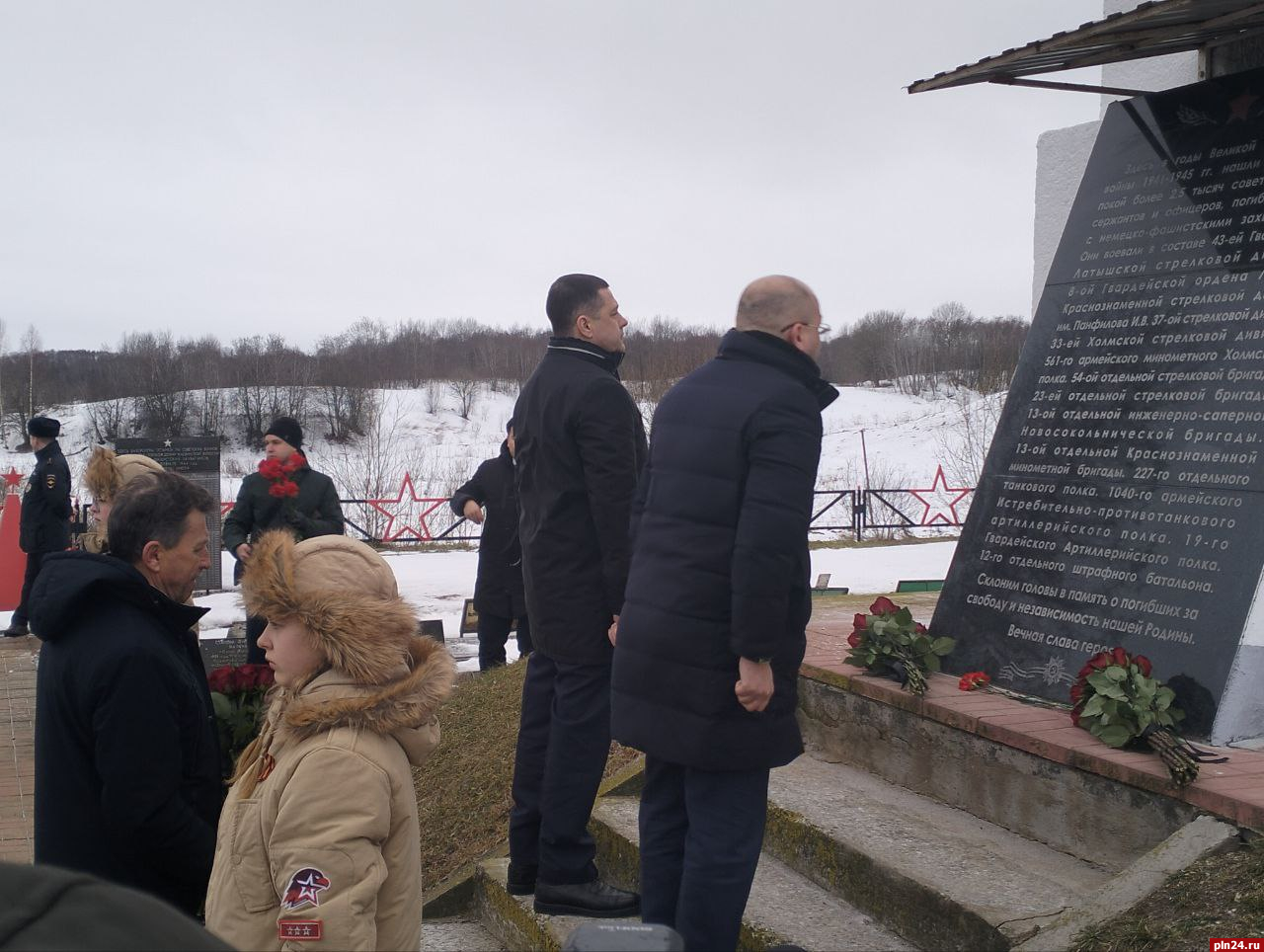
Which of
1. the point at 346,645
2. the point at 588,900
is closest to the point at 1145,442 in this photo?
the point at 588,900

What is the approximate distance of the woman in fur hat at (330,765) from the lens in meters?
1.89

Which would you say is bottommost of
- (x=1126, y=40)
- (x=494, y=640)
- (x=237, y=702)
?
(x=494, y=640)

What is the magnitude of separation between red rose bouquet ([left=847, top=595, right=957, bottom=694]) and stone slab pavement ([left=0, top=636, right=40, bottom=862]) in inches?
106

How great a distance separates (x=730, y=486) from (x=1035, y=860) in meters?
1.44

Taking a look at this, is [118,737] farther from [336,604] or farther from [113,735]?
[336,604]

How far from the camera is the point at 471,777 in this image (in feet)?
16.5

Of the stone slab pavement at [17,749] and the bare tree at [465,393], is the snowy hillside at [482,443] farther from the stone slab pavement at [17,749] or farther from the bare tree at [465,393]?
the stone slab pavement at [17,749]

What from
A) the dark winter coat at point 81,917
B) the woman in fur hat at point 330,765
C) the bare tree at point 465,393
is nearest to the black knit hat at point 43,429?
the woman in fur hat at point 330,765

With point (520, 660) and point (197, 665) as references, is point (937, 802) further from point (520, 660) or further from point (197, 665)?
point (520, 660)

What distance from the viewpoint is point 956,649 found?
167 inches

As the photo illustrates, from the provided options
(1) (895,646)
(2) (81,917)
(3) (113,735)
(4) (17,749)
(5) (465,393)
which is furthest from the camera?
(5) (465,393)

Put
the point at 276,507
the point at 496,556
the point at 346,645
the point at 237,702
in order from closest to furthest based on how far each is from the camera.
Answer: the point at 346,645 → the point at 237,702 → the point at 276,507 → the point at 496,556

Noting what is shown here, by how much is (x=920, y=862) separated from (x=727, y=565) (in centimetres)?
112

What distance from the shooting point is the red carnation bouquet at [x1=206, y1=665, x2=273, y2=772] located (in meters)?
2.83
